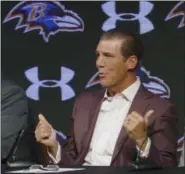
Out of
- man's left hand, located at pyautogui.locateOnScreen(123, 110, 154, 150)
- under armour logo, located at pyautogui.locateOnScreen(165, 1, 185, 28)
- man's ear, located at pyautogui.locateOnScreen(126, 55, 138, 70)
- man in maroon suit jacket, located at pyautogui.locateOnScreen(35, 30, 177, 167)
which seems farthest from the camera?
under armour logo, located at pyautogui.locateOnScreen(165, 1, 185, 28)

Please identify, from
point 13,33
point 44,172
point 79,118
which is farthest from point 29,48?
point 44,172

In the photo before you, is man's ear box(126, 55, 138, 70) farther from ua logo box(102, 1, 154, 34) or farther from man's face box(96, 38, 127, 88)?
ua logo box(102, 1, 154, 34)

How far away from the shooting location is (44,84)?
3145 millimetres

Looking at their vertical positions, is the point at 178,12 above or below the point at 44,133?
above

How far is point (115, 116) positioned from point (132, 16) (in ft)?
2.63

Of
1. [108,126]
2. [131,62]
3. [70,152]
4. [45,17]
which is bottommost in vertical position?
[70,152]

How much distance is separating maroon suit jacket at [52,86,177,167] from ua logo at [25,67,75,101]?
54cm

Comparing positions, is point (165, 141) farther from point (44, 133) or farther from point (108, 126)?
point (44, 133)

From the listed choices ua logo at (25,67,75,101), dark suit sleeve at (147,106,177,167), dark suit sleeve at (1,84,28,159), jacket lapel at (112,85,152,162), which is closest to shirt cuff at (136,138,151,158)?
dark suit sleeve at (147,106,177,167)

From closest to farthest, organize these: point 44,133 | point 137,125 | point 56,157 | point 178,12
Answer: point 137,125 → point 44,133 → point 56,157 → point 178,12

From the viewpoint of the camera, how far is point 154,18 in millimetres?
3107

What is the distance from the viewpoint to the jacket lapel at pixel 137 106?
93.3 inches

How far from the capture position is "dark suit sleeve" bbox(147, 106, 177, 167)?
2223mm

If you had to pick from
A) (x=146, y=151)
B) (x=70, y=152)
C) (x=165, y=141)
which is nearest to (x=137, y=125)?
(x=146, y=151)
